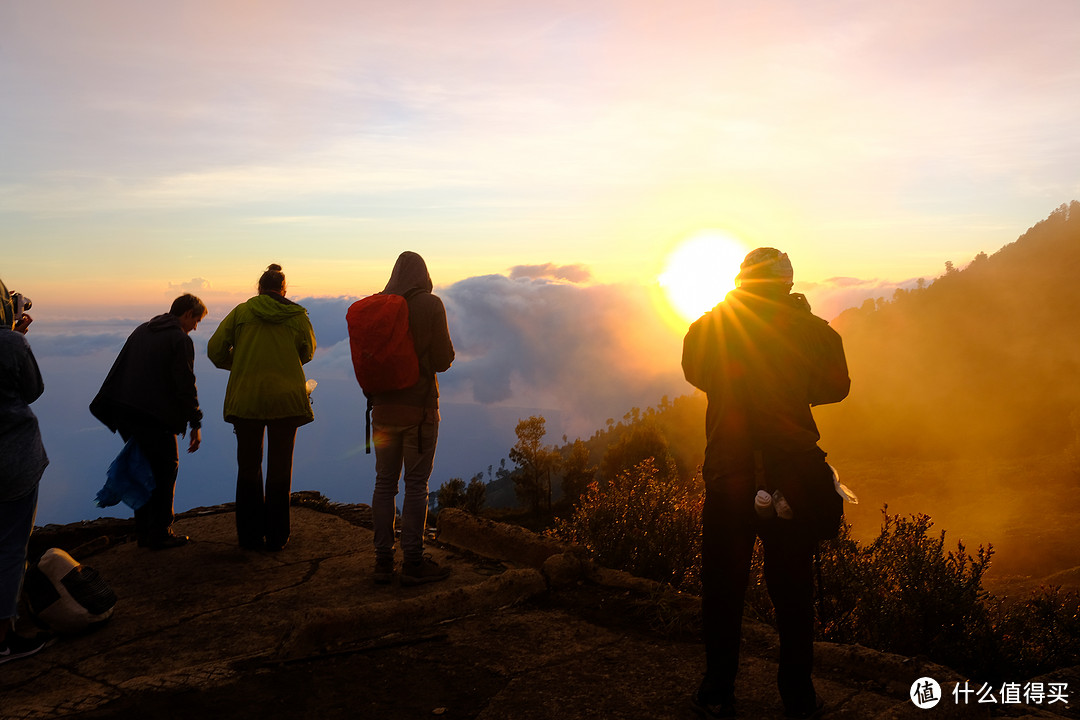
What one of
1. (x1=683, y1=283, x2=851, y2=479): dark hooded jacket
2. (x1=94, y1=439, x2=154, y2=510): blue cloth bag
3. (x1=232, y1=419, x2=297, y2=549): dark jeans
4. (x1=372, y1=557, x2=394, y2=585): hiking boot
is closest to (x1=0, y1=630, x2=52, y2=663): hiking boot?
(x1=94, y1=439, x2=154, y2=510): blue cloth bag

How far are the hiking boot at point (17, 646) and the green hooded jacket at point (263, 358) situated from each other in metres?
2.16

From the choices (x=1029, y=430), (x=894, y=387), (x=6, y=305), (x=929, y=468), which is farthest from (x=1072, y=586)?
(x=894, y=387)

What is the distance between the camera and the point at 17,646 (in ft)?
14.8

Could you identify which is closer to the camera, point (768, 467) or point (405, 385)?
point (768, 467)

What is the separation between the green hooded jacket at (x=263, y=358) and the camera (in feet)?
20.7

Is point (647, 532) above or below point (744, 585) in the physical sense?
below

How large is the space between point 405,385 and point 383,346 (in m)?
0.31

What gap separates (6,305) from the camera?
4516 millimetres

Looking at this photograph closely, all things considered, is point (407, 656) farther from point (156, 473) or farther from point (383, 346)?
point (156, 473)

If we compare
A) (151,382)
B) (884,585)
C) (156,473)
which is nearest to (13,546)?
(156,473)

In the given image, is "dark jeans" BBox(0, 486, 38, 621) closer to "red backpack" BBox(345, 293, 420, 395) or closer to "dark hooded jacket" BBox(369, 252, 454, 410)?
"red backpack" BBox(345, 293, 420, 395)

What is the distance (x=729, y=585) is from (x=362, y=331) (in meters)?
3.05

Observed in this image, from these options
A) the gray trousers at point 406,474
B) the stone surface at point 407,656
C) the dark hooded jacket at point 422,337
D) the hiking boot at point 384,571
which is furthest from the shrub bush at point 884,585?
the dark hooded jacket at point 422,337

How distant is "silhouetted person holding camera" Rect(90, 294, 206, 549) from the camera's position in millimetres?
6367
